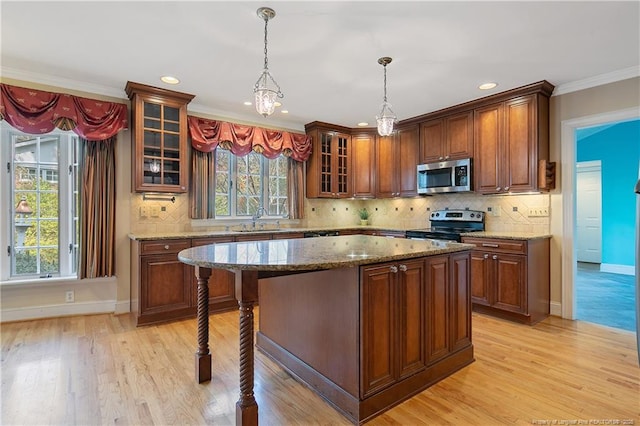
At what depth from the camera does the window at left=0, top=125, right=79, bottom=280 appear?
3.52m

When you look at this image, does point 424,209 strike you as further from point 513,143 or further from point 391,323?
point 391,323

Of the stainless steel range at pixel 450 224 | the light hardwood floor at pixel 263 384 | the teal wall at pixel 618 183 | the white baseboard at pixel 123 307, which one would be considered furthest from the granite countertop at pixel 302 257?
the teal wall at pixel 618 183

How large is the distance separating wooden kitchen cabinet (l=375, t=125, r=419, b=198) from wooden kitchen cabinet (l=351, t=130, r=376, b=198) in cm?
9

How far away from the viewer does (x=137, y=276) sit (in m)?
3.48

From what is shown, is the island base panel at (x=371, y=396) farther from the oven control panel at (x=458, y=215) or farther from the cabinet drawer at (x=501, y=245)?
the oven control panel at (x=458, y=215)

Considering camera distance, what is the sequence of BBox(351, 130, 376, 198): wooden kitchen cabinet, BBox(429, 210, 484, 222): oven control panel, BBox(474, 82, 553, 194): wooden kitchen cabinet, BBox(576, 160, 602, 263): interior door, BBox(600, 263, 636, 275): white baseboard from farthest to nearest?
BBox(576, 160, 602, 263): interior door → BBox(600, 263, 636, 275): white baseboard → BBox(351, 130, 376, 198): wooden kitchen cabinet → BBox(429, 210, 484, 222): oven control panel → BBox(474, 82, 553, 194): wooden kitchen cabinet

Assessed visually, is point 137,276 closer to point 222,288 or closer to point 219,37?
point 222,288

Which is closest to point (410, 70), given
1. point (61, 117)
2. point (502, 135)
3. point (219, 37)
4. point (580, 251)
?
point (502, 135)

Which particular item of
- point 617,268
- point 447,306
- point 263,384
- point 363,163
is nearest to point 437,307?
point 447,306

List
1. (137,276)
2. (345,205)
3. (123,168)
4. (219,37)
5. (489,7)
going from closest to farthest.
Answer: (489,7) < (219,37) < (137,276) < (123,168) < (345,205)

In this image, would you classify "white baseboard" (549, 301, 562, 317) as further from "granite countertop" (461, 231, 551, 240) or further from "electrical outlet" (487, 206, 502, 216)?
"electrical outlet" (487, 206, 502, 216)

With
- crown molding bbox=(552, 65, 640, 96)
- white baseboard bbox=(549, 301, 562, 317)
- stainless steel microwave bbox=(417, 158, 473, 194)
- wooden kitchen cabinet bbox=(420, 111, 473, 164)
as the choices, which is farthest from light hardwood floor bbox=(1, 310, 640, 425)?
crown molding bbox=(552, 65, 640, 96)

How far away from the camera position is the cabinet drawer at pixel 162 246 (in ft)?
11.4

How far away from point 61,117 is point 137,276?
1.80 m
